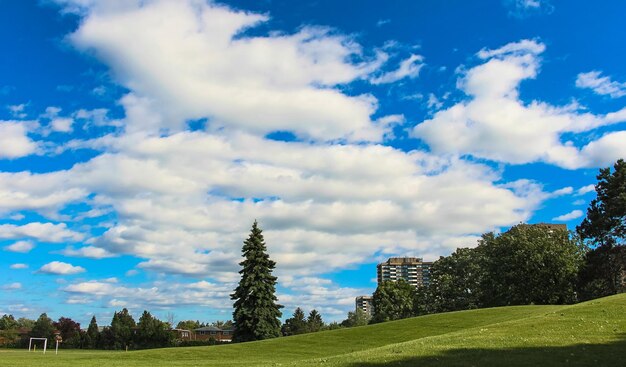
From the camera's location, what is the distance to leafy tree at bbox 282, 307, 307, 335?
318 ft

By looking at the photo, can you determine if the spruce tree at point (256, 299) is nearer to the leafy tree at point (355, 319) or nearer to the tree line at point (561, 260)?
the tree line at point (561, 260)

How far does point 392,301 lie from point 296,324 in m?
19.8

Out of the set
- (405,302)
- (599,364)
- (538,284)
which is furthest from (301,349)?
(405,302)

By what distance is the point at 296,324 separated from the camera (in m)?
101

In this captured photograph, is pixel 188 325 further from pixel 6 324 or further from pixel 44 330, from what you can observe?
pixel 44 330

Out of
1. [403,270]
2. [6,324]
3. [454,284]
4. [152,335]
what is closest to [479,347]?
[454,284]

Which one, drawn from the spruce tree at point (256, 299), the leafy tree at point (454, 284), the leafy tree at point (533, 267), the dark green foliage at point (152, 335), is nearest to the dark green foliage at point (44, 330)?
the dark green foliage at point (152, 335)

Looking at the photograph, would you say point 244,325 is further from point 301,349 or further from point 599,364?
point 599,364

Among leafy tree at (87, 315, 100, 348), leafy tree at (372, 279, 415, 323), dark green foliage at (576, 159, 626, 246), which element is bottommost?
leafy tree at (87, 315, 100, 348)

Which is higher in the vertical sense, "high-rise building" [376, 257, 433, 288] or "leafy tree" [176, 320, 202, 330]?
"high-rise building" [376, 257, 433, 288]

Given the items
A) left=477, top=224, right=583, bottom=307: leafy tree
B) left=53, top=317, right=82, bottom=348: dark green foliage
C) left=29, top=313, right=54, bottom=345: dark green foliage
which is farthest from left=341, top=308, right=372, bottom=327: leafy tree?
left=29, top=313, right=54, bottom=345: dark green foliage

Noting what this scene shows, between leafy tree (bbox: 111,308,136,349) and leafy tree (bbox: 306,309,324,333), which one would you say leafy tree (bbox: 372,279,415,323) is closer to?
leafy tree (bbox: 306,309,324,333)

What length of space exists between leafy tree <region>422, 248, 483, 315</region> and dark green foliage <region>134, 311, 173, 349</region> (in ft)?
128

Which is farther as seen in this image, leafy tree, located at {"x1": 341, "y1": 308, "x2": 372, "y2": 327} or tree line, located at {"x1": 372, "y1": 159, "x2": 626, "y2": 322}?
leafy tree, located at {"x1": 341, "y1": 308, "x2": 372, "y2": 327}
